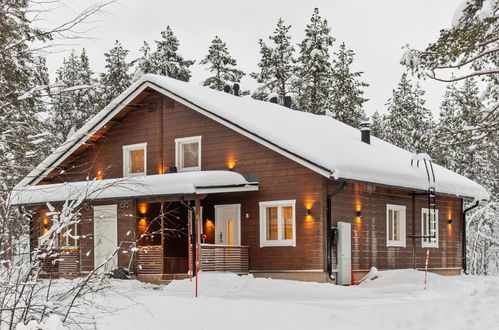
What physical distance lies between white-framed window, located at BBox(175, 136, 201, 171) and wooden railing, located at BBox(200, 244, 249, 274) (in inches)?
132

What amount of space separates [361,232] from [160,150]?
7.20 m

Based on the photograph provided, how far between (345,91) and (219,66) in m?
8.55

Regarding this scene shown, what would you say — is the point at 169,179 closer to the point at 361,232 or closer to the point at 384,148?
the point at 361,232

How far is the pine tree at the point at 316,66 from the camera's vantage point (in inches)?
1775

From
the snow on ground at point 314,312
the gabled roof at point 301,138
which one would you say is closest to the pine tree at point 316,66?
the gabled roof at point 301,138

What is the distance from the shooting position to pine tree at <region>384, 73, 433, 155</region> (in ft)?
167

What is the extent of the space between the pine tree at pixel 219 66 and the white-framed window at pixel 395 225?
25005 mm

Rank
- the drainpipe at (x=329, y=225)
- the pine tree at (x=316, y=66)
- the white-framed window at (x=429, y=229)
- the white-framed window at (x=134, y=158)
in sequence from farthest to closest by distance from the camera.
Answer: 1. the pine tree at (x=316, y=66)
2. the white-framed window at (x=429, y=229)
3. the white-framed window at (x=134, y=158)
4. the drainpipe at (x=329, y=225)

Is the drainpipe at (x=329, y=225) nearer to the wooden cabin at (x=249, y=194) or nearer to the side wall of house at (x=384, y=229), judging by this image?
the wooden cabin at (x=249, y=194)

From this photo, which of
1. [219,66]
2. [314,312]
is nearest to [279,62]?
[219,66]

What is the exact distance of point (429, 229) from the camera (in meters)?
25.1

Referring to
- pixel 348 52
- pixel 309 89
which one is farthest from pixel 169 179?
pixel 348 52

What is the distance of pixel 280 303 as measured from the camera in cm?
→ 1370

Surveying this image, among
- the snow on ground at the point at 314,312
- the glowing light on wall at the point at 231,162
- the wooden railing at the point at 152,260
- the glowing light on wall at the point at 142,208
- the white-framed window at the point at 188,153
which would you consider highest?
the white-framed window at the point at 188,153
